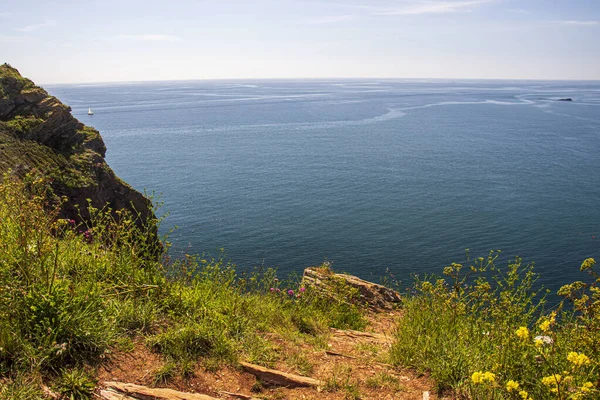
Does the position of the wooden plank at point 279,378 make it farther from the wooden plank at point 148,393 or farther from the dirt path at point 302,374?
the wooden plank at point 148,393

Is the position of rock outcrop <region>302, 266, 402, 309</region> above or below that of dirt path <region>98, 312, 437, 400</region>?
below

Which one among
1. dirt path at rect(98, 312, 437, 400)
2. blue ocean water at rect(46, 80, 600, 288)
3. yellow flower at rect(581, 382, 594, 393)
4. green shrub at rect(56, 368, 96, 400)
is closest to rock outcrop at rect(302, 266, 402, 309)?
dirt path at rect(98, 312, 437, 400)

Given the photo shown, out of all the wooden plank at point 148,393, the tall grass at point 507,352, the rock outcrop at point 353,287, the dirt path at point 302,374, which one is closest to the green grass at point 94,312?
the dirt path at point 302,374

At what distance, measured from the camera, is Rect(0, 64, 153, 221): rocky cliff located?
24.0 m

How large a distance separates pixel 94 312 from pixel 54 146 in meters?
25.5

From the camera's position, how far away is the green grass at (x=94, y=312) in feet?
14.4

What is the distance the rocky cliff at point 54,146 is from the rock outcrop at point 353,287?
16104mm

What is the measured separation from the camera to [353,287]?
10289mm

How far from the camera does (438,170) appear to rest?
5481 cm

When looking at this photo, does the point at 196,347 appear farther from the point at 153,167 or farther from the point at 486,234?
the point at 153,167

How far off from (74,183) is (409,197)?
101ft

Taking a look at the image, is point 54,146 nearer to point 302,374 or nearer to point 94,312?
point 94,312

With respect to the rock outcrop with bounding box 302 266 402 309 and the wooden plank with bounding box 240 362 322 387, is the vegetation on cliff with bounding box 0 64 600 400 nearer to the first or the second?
the wooden plank with bounding box 240 362 322 387

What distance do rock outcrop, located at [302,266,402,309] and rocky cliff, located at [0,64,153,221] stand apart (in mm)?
16104
